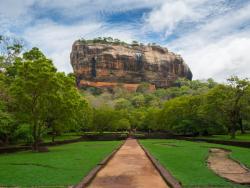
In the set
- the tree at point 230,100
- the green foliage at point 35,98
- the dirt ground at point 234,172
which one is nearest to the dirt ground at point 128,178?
the dirt ground at point 234,172

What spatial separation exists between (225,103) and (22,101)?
2340 cm

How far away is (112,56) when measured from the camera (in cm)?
16062

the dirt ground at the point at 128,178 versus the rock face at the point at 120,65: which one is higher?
the rock face at the point at 120,65

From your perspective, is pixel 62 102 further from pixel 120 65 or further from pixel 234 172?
pixel 120 65

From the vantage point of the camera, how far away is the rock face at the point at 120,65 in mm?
160500

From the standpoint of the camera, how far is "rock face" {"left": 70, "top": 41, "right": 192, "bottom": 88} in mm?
160500

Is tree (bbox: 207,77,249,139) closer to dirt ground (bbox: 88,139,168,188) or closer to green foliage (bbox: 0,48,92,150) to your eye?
green foliage (bbox: 0,48,92,150)

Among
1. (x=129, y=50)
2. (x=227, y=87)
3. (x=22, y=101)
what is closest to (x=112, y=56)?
(x=129, y=50)

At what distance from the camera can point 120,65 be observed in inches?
6412

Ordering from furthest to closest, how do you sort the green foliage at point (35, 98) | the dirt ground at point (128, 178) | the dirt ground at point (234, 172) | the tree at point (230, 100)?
the tree at point (230, 100)
the green foliage at point (35, 98)
the dirt ground at point (234, 172)
the dirt ground at point (128, 178)

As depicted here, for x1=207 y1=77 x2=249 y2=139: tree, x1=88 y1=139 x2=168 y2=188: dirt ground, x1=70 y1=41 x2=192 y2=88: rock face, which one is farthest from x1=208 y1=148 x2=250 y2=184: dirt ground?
x1=70 y1=41 x2=192 y2=88: rock face

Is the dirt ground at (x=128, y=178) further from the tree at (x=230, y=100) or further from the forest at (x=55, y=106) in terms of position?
the tree at (x=230, y=100)

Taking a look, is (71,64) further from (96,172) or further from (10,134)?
(96,172)

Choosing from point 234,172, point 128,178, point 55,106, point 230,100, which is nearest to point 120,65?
point 230,100
